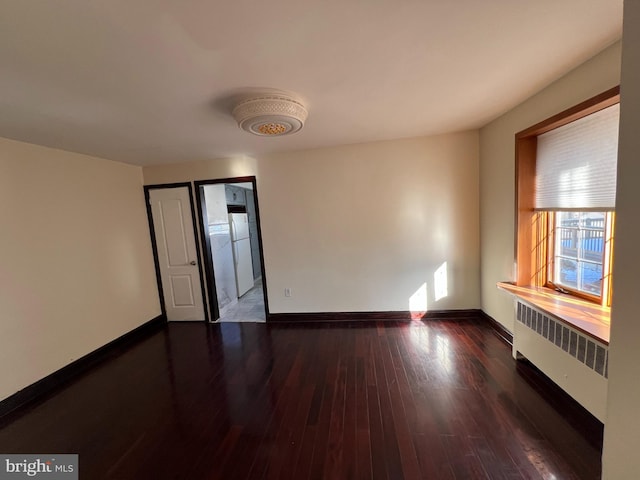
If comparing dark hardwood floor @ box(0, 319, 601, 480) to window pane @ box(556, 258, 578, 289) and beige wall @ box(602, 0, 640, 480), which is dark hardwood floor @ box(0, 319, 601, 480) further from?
beige wall @ box(602, 0, 640, 480)

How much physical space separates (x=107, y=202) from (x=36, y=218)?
767 millimetres

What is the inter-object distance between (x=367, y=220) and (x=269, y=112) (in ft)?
6.21

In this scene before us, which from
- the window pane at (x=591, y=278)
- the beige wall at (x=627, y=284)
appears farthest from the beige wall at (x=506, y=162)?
the beige wall at (x=627, y=284)

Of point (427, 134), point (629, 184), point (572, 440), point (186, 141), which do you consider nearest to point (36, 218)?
point (186, 141)

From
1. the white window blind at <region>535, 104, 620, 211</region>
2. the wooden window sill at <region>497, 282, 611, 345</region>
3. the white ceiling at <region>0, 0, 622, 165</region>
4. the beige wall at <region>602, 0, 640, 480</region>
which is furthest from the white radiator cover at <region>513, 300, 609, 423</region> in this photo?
the white ceiling at <region>0, 0, 622, 165</region>

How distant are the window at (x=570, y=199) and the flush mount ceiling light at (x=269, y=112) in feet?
6.34

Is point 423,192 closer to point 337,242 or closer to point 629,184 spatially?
point 337,242

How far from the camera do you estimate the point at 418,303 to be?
10.6ft

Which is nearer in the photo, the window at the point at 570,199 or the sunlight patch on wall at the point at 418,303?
the window at the point at 570,199

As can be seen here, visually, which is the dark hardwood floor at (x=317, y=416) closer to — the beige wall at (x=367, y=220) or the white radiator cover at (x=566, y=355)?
the white radiator cover at (x=566, y=355)

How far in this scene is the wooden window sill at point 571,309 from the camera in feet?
5.05

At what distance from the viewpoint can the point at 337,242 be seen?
10.8ft

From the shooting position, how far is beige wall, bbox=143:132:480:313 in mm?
3047

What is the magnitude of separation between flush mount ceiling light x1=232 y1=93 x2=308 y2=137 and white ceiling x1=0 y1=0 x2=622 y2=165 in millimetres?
91
